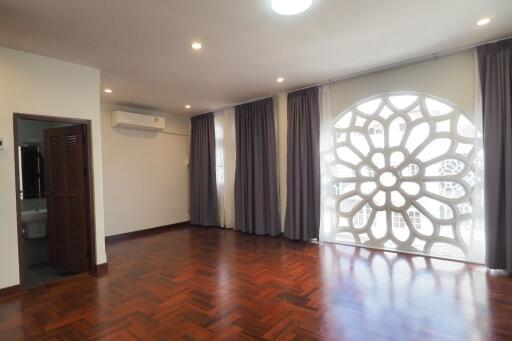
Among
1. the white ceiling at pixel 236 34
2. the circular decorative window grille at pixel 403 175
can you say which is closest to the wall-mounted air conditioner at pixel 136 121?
the white ceiling at pixel 236 34

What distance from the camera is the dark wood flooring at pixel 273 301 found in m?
1.98

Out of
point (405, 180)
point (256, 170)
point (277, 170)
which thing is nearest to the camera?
point (405, 180)

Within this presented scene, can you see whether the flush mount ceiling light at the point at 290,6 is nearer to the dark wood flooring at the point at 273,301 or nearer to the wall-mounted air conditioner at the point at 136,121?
the dark wood flooring at the point at 273,301

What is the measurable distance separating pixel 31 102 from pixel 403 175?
4.65 metres

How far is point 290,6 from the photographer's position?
2148 millimetres

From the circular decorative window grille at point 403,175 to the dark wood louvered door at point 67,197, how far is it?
351 cm

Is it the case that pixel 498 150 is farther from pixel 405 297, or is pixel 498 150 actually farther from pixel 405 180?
pixel 405 297

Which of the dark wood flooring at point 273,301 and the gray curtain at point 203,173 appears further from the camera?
the gray curtain at point 203,173

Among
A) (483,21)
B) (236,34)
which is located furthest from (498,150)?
(236,34)

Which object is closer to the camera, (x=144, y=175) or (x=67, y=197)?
(x=67, y=197)

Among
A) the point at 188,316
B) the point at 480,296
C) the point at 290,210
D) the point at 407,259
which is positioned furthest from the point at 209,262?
the point at 480,296

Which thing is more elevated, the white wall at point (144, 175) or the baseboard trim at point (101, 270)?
the white wall at point (144, 175)

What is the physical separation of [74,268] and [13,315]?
1.11 meters

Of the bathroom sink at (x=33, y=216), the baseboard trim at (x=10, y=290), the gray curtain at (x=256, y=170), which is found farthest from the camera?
the gray curtain at (x=256, y=170)
